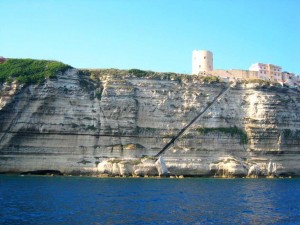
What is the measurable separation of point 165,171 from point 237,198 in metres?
21.9

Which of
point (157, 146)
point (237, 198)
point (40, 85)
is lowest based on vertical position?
point (237, 198)

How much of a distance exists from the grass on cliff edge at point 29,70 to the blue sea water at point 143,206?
2261 centimetres

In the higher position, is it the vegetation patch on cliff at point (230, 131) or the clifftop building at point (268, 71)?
the clifftop building at point (268, 71)

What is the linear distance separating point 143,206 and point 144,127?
30.2 metres

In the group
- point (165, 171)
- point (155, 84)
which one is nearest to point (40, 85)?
point (155, 84)

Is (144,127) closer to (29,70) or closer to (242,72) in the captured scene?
(29,70)

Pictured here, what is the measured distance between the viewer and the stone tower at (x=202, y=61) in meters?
72.8

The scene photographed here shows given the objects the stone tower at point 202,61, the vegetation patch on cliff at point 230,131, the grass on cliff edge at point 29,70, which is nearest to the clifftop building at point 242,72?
the stone tower at point 202,61

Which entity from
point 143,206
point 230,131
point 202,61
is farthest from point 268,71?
point 143,206

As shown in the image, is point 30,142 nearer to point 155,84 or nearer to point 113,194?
point 155,84

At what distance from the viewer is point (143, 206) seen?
27109 millimetres

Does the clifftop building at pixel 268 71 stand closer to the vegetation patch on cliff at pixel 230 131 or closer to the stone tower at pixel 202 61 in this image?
the stone tower at pixel 202 61

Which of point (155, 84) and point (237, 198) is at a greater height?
point (155, 84)

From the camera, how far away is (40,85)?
55.3 m
